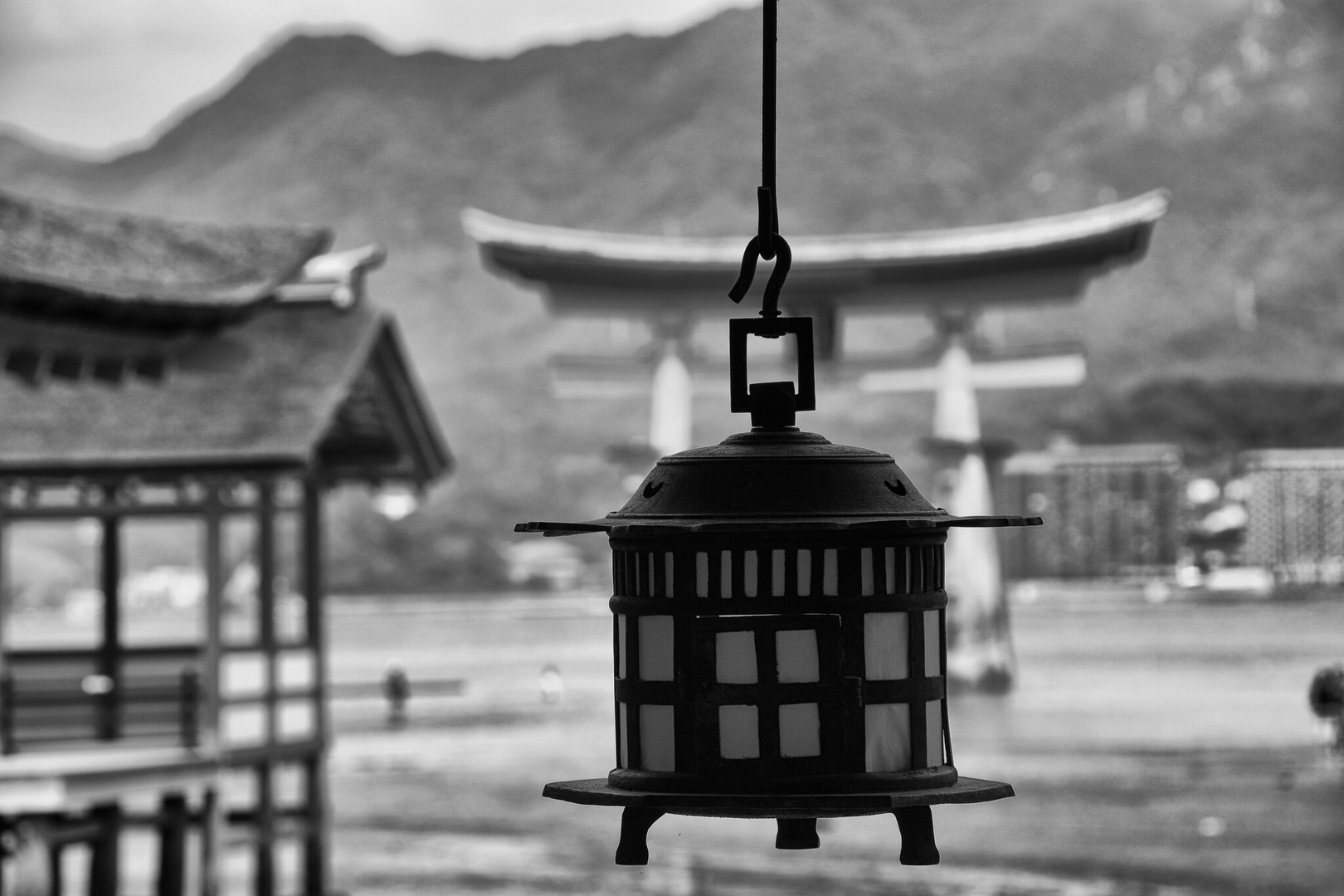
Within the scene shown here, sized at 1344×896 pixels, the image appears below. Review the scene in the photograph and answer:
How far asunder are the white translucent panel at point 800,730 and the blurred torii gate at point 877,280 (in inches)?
1172

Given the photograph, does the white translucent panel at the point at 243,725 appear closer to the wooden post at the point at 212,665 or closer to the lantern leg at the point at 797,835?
the wooden post at the point at 212,665

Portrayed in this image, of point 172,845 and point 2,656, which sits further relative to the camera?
point 2,656

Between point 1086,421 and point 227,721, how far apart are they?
130891mm

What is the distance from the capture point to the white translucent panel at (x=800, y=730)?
2.63 metres

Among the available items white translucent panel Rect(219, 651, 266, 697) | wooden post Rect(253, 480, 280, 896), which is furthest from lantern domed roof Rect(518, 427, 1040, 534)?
wooden post Rect(253, 480, 280, 896)

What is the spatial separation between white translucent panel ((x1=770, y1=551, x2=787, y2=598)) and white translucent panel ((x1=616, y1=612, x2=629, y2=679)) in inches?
Result: 9.3

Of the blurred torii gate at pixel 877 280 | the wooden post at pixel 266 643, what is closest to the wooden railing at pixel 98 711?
the wooden post at pixel 266 643

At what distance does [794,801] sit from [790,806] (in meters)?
0.01

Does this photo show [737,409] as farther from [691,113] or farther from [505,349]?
[691,113]

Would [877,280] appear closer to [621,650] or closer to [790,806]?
[621,650]

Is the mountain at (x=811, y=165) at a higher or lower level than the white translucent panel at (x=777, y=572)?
higher

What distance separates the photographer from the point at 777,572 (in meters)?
2.64

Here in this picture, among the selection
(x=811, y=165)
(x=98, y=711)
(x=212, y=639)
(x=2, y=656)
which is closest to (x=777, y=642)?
(x=212, y=639)

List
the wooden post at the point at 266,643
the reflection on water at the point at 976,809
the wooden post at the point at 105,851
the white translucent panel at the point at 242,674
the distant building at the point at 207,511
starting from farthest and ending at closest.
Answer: the reflection on water at the point at 976,809 → the wooden post at the point at 266,643 → the white translucent panel at the point at 242,674 → the wooden post at the point at 105,851 → the distant building at the point at 207,511
